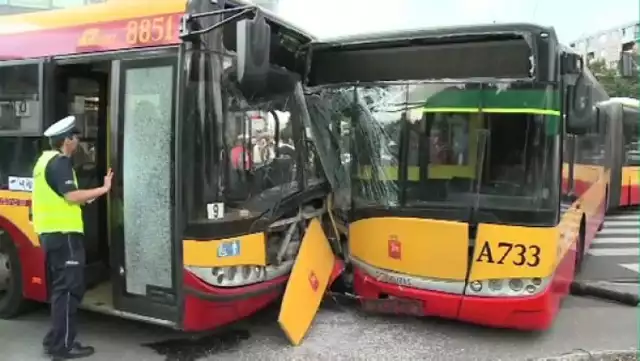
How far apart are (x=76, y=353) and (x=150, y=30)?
2696mm

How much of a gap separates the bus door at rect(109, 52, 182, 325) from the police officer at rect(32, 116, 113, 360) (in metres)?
0.25

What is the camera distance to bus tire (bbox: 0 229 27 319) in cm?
591

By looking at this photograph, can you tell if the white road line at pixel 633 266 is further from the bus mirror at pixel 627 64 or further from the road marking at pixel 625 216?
the road marking at pixel 625 216

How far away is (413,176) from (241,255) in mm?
1694

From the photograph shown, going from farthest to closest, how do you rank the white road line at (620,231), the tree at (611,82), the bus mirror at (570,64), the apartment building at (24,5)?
the tree at (611,82), the apartment building at (24,5), the white road line at (620,231), the bus mirror at (570,64)

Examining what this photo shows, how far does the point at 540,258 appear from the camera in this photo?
16.8ft

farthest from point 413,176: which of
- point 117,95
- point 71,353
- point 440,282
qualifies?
point 71,353

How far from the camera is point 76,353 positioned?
5.25m

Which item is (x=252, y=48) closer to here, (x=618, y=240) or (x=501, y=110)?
(x=501, y=110)

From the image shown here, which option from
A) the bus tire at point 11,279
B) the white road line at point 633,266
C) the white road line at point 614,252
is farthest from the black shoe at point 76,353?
the white road line at point 614,252

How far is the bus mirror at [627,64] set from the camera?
7.52 m

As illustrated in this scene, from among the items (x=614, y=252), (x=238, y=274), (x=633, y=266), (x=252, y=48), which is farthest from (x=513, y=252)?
(x=614, y=252)

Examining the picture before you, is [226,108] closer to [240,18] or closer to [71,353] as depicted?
[240,18]

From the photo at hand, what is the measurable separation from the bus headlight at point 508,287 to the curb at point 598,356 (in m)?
0.58
